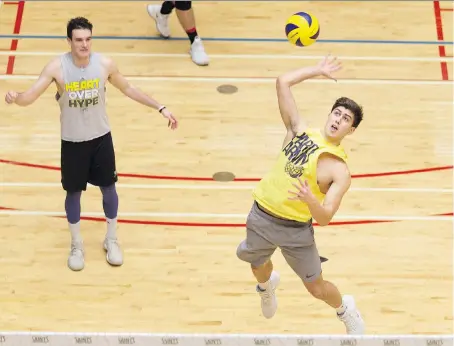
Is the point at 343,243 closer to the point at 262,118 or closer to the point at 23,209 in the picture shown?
the point at 262,118

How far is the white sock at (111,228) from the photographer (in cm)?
1041

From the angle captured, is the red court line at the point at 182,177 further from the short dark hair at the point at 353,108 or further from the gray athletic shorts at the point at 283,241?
the short dark hair at the point at 353,108

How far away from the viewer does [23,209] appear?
36.3ft

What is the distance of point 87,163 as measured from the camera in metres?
9.86

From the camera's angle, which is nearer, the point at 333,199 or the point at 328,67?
the point at 333,199

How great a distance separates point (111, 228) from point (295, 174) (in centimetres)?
278

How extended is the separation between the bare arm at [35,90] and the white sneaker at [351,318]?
323cm

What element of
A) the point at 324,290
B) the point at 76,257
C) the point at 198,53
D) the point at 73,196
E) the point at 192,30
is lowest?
the point at 76,257

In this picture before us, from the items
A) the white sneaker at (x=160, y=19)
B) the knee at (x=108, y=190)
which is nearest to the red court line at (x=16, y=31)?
the white sneaker at (x=160, y=19)

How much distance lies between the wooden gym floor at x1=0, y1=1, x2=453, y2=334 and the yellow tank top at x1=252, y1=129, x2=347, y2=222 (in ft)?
5.09

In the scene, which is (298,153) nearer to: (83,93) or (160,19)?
(83,93)

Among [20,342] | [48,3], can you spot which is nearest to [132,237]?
[20,342]

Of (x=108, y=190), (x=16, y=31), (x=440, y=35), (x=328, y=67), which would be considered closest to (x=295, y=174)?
(x=328, y=67)

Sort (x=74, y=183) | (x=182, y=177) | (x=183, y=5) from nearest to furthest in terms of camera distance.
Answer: (x=74, y=183), (x=182, y=177), (x=183, y=5)
